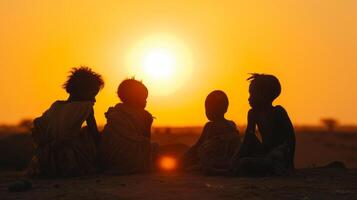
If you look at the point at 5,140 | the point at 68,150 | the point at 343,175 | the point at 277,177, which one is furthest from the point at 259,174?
the point at 5,140

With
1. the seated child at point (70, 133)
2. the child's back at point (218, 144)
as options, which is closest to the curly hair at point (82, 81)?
the seated child at point (70, 133)

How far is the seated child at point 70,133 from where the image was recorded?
15.5 meters

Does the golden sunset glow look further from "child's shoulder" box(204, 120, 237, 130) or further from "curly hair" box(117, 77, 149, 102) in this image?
"curly hair" box(117, 77, 149, 102)

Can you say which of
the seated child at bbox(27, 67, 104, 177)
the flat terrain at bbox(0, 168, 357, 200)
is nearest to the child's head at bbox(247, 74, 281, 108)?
the flat terrain at bbox(0, 168, 357, 200)

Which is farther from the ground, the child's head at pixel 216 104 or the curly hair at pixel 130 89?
the curly hair at pixel 130 89

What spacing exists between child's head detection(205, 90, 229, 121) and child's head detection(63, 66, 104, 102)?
221 centimetres

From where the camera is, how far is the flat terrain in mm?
12070

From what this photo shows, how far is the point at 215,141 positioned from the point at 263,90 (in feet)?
4.50

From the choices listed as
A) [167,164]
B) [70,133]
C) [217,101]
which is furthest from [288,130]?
[70,133]

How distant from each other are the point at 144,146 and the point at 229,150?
1.69 metres

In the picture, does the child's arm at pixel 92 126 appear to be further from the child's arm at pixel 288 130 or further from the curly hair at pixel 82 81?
the child's arm at pixel 288 130

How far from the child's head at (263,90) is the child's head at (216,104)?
601mm

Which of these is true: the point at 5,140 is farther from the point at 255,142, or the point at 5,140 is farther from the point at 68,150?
the point at 255,142

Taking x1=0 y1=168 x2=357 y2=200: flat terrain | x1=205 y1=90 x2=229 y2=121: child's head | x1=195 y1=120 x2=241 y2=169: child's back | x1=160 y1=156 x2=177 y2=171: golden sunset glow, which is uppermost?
x1=205 y1=90 x2=229 y2=121: child's head
